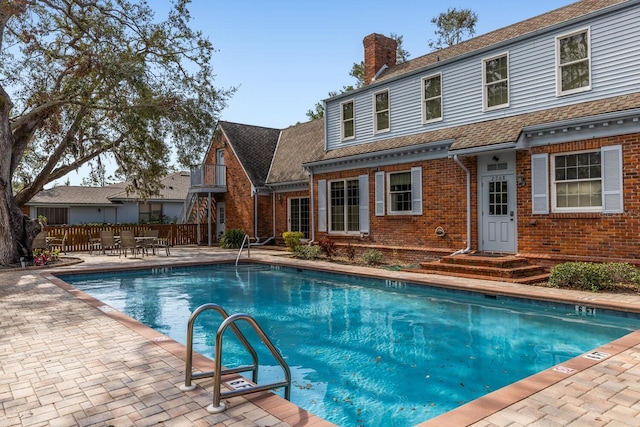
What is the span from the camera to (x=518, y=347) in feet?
20.4

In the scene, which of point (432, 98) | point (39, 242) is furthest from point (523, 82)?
point (39, 242)

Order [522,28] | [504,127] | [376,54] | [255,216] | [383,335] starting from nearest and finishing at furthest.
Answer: [383,335]
[504,127]
[522,28]
[376,54]
[255,216]

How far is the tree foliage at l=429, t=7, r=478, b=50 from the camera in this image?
1161 inches

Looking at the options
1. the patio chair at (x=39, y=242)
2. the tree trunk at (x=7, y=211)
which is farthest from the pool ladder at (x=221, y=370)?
the patio chair at (x=39, y=242)

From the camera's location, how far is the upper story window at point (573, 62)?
34.0 feet

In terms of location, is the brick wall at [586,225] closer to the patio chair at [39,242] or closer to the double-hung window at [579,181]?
the double-hung window at [579,181]

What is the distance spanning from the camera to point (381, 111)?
15.4m

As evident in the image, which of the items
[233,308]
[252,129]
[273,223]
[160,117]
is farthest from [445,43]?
[233,308]

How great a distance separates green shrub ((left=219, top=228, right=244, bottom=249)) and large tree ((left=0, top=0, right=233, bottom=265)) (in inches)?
160

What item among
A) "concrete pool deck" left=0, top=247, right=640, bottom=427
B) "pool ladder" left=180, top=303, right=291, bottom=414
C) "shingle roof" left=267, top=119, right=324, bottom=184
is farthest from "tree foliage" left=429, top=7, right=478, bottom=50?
"pool ladder" left=180, top=303, right=291, bottom=414

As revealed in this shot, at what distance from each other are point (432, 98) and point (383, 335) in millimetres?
9340

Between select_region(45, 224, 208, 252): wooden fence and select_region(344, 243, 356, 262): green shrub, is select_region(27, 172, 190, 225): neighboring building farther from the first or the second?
select_region(344, 243, 356, 262): green shrub

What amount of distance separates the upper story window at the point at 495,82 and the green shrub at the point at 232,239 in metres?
13.1

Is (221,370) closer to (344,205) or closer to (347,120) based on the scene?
A: (344,205)
